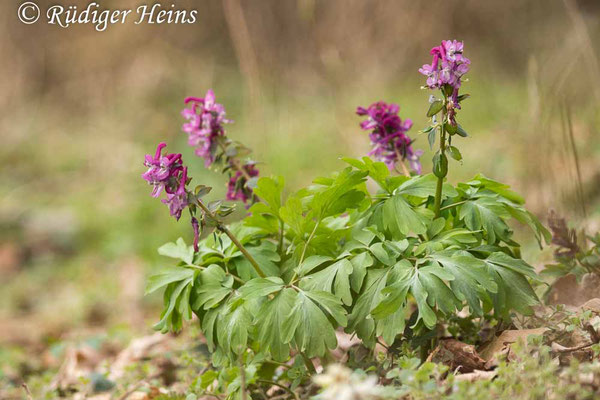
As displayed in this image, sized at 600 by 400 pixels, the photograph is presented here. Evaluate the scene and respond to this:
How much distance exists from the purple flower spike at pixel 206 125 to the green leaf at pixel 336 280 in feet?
2.34

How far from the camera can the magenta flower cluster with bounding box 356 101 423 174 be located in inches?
82.4

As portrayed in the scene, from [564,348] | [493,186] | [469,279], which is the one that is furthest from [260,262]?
[564,348]

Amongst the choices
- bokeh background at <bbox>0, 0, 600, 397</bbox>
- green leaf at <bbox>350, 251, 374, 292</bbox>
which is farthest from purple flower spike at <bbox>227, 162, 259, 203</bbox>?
bokeh background at <bbox>0, 0, 600, 397</bbox>

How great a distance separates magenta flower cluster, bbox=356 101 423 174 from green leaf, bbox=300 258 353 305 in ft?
1.77

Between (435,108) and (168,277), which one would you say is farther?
(168,277)

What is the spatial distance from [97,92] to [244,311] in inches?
290

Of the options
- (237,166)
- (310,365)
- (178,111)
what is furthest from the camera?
(178,111)

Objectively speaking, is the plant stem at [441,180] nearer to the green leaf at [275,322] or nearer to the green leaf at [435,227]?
the green leaf at [435,227]

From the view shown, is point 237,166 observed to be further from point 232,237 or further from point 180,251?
point 232,237

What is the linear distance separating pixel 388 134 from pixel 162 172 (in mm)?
817

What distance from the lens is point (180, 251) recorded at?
2.04 meters

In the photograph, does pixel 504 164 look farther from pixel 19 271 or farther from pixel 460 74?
pixel 19 271

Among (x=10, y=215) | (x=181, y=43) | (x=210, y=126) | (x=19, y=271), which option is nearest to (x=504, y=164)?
(x=210, y=126)

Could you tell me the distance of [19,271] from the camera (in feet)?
17.7
